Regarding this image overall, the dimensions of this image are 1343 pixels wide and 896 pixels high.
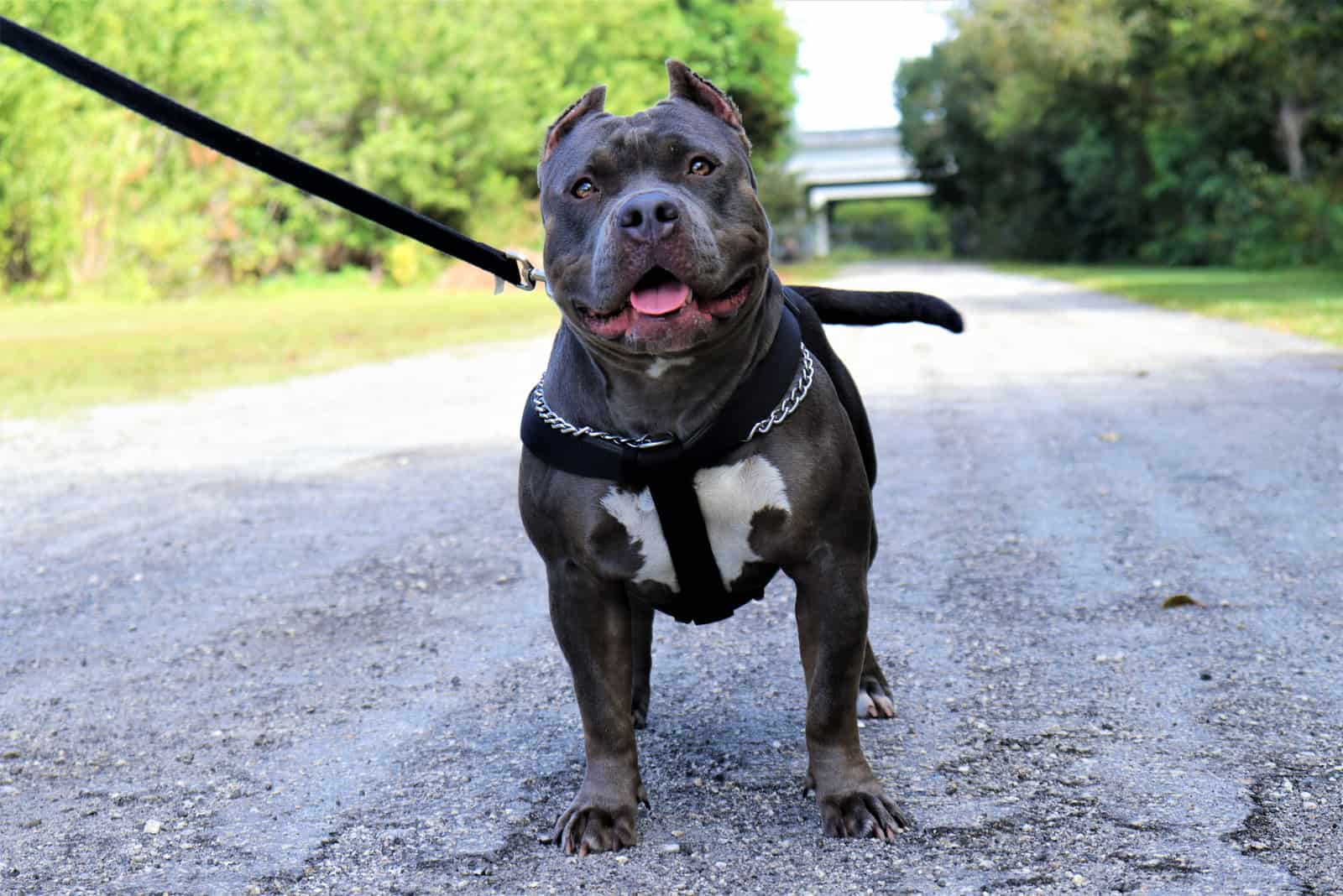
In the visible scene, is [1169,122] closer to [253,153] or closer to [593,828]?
[253,153]

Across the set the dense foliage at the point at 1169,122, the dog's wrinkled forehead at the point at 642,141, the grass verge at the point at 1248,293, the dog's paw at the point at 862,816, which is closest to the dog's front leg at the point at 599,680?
the dog's paw at the point at 862,816

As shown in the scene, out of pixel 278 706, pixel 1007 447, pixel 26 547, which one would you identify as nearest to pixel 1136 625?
pixel 278 706

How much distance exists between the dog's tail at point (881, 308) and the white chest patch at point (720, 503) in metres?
0.90

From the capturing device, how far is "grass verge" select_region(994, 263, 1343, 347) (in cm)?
1551

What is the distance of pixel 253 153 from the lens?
3381mm

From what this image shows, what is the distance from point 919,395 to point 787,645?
6096 millimetres

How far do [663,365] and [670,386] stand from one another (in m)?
0.06

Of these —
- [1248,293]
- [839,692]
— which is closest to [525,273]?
[839,692]

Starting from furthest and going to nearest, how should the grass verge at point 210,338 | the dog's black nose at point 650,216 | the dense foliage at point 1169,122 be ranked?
the dense foliage at point 1169,122, the grass verge at point 210,338, the dog's black nose at point 650,216

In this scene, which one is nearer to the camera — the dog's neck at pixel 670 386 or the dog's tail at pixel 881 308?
the dog's neck at pixel 670 386

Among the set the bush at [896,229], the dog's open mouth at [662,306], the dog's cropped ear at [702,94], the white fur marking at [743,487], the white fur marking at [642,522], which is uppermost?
the dog's cropped ear at [702,94]

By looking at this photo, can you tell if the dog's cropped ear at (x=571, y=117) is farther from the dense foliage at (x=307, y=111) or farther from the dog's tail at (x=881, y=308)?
the dense foliage at (x=307, y=111)

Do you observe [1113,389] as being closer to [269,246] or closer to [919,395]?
[919,395]

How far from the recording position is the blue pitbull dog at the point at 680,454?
2.89 meters
